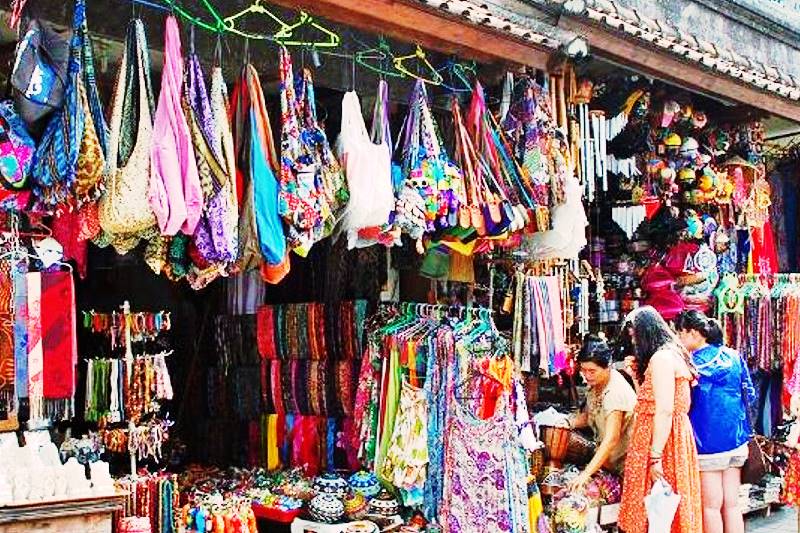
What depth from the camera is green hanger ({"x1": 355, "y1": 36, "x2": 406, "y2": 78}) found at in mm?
5422

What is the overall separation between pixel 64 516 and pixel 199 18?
2.49 m

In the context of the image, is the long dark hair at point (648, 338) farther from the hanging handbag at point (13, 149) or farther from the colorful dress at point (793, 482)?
the hanging handbag at point (13, 149)

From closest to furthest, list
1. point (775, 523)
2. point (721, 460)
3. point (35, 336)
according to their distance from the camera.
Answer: point (35, 336), point (721, 460), point (775, 523)

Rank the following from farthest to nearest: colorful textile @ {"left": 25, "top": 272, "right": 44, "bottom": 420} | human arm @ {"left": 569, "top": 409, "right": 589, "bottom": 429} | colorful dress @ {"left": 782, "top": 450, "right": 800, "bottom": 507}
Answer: colorful dress @ {"left": 782, "top": 450, "right": 800, "bottom": 507}
human arm @ {"left": 569, "top": 409, "right": 589, "bottom": 429}
colorful textile @ {"left": 25, "top": 272, "right": 44, "bottom": 420}

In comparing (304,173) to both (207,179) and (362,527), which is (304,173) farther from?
(362,527)

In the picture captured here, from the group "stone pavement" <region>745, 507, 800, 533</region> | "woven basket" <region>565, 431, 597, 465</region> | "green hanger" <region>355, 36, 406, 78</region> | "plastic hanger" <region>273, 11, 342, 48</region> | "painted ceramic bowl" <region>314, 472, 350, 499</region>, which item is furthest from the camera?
"stone pavement" <region>745, 507, 800, 533</region>

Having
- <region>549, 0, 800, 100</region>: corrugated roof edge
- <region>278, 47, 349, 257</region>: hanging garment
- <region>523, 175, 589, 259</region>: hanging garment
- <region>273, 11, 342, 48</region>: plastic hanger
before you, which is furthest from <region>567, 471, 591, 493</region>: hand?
<region>273, 11, 342, 48</region>: plastic hanger

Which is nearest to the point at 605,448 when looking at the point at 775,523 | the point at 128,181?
the point at 775,523

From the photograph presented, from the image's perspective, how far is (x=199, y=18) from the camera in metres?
4.83

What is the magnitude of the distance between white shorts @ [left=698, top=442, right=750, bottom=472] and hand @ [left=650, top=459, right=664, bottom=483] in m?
0.49

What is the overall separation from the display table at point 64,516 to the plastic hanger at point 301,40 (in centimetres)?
240

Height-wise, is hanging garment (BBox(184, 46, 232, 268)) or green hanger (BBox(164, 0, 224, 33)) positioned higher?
green hanger (BBox(164, 0, 224, 33))

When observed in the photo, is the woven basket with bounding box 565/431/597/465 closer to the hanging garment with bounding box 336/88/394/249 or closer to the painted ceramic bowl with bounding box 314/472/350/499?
the painted ceramic bowl with bounding box 314/472/350/499

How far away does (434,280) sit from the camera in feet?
21.5
